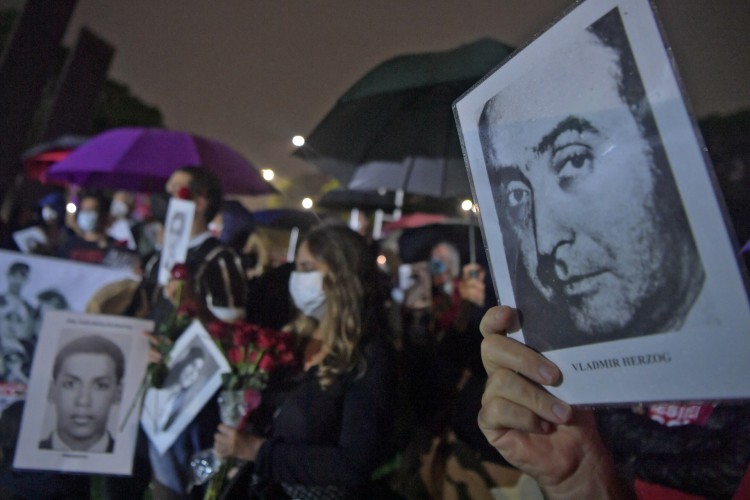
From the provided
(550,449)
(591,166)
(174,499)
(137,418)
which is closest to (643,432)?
(550,449)

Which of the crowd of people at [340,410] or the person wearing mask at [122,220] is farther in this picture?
the person wearing mask at [122,220]

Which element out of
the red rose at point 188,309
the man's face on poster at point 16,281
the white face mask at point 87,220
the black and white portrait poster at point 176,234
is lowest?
the red rose at point 188,309

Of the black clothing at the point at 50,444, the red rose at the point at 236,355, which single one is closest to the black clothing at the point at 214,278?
the red rose at the point at 236,355

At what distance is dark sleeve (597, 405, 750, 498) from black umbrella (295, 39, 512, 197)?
156 centimetres

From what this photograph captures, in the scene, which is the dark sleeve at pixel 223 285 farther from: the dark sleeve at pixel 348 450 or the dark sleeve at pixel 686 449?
the dark sleeve at pixel 686 449

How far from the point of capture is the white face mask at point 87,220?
16.8 ft

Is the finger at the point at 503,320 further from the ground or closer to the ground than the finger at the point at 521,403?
further from the ground

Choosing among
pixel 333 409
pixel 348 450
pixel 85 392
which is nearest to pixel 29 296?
pixel 85 392

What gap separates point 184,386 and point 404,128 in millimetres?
1847

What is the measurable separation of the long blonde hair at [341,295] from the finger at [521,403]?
53.9 inches

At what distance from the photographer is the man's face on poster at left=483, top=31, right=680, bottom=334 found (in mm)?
828

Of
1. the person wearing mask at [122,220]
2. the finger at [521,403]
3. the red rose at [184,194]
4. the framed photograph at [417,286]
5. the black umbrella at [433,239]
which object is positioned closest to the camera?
the finger at [521,403]

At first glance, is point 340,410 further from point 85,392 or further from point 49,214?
point 49,214

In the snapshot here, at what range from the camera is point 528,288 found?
1060mm
